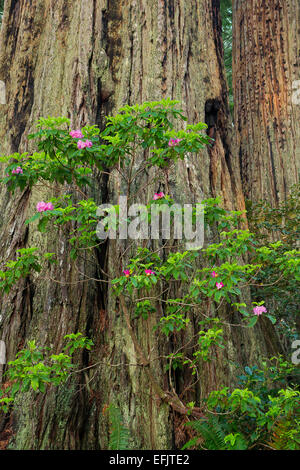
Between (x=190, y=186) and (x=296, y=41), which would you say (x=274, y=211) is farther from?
(x=296, y=41)

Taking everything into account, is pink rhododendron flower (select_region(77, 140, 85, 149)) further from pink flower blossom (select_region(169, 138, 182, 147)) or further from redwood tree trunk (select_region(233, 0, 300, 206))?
redwood tree trunk (select_region(233, 0, 300, 206))

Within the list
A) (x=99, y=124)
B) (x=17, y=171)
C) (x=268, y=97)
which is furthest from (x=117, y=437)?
(x=268, y=97)

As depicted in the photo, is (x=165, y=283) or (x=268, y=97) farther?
(x=268, y=97)

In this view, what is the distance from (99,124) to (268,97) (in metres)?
4.21

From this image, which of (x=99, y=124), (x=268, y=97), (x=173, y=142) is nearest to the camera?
(x=173, y=142)

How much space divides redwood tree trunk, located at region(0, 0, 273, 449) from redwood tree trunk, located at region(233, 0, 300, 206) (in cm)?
236

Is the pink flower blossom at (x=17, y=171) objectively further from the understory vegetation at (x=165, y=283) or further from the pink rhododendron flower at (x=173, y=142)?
the pink rhododendron flower at (x=173, y=142)

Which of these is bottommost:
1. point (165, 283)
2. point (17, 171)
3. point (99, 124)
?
point (165, 283)

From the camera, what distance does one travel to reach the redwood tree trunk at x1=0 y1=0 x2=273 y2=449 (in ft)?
10.2

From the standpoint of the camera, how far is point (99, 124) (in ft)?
13.1

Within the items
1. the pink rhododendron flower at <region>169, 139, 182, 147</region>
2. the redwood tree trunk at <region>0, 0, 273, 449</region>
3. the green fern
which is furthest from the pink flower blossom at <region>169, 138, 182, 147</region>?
the green fern

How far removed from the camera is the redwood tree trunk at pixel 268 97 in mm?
6793

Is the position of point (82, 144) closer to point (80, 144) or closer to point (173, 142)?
point (80, 144)

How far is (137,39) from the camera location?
14.0 ft
